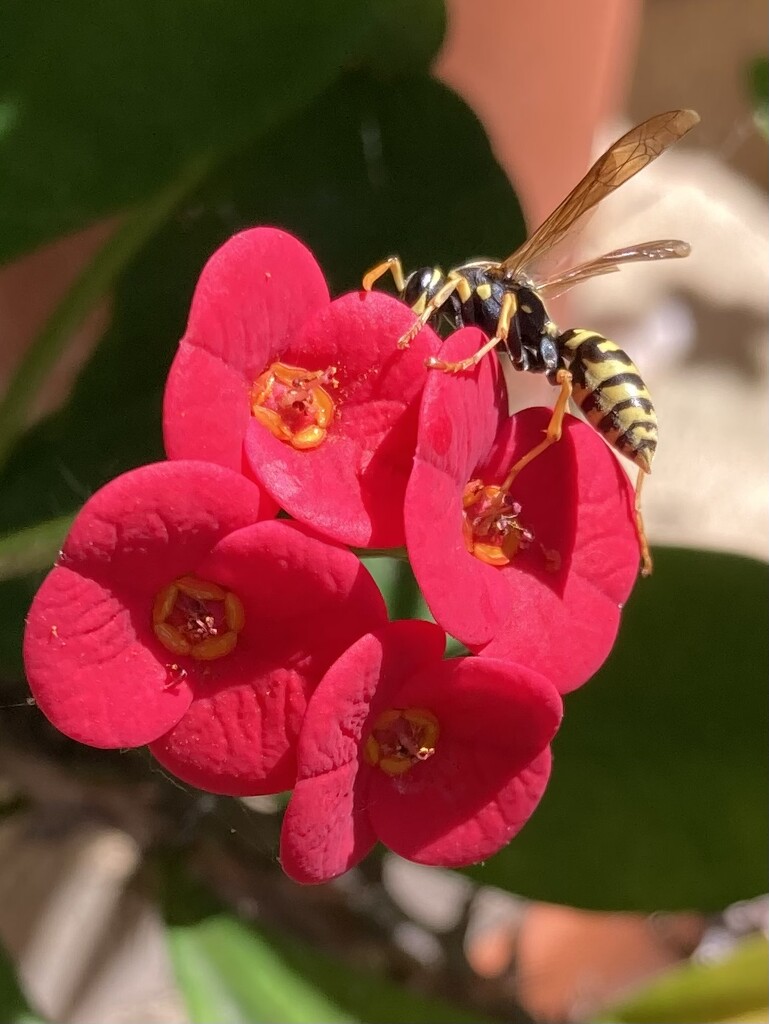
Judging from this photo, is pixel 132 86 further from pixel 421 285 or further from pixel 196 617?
pixel 196 617

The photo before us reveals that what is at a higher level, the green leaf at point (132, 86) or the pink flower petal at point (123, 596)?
the green leaf at point (132, 86)

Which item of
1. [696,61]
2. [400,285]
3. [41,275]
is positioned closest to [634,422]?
[400,285]

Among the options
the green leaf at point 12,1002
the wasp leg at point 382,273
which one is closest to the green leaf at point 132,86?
the wasp leg at point 382,273

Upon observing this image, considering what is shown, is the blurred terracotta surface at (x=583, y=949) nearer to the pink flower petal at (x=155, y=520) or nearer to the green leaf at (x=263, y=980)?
the green leaf at (x=263, y=980)

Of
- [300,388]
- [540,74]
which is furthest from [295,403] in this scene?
[540,74]

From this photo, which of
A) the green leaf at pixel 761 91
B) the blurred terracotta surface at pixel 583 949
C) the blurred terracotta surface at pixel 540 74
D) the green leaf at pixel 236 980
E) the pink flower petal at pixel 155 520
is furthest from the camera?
the blurred terracotta surface at pixel 583 949

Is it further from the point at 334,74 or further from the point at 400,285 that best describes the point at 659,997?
the point at 334,74

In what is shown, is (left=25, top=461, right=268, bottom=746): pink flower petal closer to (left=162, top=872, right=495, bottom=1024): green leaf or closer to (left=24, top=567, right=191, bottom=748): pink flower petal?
(left=24, top=567, right=191, bottom=748): pink flower petal
